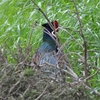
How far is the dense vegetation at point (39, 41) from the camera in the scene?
9.43ft

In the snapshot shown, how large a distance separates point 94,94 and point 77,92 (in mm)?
249

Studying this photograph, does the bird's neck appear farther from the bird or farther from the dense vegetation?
the bird

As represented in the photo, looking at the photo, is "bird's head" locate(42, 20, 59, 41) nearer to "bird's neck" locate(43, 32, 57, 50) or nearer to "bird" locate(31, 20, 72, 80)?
"bird's neck" locate(43, 32, 57, 50)

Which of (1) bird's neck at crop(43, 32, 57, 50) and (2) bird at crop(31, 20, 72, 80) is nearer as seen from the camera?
(2) bird at crop(31, 20, 72, 80)

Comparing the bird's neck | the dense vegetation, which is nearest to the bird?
the dense vegetation

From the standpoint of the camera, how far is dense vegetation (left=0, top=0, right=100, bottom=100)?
9.43ft

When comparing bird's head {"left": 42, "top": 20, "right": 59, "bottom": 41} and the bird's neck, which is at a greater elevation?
bird's head {"left": 42, "top": 20, "right": 59, "bottom": 41}

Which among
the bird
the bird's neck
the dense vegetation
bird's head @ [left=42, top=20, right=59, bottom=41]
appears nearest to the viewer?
the dense vegetation

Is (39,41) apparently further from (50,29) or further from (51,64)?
(51,64)

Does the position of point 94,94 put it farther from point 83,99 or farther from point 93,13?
point 93,13

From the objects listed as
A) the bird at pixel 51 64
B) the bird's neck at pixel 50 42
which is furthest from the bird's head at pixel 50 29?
the bird at pixel 51 64

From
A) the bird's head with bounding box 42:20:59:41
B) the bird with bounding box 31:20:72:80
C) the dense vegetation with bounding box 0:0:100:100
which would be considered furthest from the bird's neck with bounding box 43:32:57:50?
the bird with bounding box 31:20:72:80

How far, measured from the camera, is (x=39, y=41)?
5.10 metres

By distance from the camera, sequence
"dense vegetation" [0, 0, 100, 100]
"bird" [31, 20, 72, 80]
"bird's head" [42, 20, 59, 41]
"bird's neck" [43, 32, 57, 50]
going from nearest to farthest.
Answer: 1. "dense vegetation" [0, 0, 100, 100]
2. "bird" [31, 20, 72, 80]
3. "bird's head" [42, 20, 59, 41]
4. "bird's neck" [43, 32, 57, 50]
